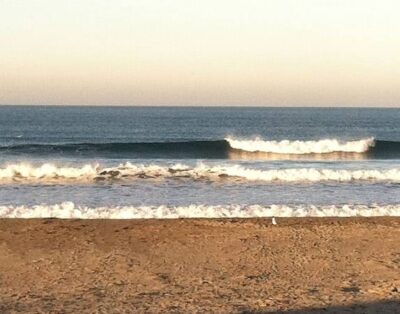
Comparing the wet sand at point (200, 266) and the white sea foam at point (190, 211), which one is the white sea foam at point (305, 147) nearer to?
the white sea foam at point (190, 211)

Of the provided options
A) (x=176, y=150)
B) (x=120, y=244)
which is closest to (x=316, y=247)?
(x=120, y=244)

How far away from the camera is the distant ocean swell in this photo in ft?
109

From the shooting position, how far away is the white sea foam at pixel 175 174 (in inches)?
785

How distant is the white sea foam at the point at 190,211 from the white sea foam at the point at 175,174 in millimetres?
5465

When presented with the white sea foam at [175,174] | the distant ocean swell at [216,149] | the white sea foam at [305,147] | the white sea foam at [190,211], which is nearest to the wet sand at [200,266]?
the white sea foam at [190,211]

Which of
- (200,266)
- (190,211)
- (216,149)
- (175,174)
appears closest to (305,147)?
(216,149)

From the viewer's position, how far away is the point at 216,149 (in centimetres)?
3619

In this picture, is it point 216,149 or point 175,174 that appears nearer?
point 175,174

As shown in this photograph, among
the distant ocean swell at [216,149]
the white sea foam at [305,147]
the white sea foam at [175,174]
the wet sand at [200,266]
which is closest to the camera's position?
the wet sand at [200,266]

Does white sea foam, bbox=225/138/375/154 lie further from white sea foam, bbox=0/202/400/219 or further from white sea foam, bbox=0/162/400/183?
white sea foam, bbox=0/202/400/219

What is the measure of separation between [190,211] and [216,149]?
22517mm

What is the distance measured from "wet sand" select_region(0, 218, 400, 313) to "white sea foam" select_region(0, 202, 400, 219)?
0.91m

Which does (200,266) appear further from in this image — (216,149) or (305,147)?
(216,149)

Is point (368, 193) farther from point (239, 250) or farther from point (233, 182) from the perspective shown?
point (239, 250)
